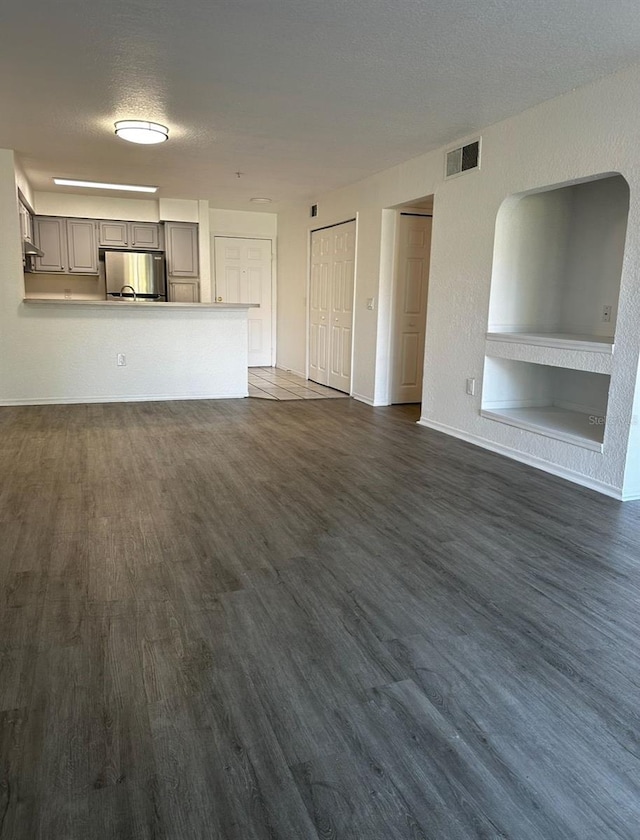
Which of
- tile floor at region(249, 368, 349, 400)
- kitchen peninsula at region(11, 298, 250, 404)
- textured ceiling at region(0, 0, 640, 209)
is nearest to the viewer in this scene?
textured ceiling at region(0, 0, 640, 209)

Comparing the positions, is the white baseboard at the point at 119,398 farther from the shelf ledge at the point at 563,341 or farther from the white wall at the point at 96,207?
the shelf ledge at the point at 563,341

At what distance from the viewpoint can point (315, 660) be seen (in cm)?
186

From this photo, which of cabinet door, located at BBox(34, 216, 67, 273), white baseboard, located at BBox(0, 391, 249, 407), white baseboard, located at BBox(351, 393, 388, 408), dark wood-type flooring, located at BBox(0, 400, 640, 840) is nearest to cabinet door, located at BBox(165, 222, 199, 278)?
cabinet door, located at BBox(34, 216, 67, 273)

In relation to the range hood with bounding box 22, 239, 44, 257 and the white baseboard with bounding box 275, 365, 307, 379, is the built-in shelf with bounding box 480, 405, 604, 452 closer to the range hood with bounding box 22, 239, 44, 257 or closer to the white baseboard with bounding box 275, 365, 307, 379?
the white baseboard with bounding box 275, 365, 307, 379

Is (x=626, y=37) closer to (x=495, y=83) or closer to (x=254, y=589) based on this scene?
(x=495, y=83)

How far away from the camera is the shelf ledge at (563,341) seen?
352cm

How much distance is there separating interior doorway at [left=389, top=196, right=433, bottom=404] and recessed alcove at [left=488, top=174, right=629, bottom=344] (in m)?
1.54

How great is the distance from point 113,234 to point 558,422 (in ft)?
20.6

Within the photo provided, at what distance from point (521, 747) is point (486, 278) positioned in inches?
147

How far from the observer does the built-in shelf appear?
3799 mm

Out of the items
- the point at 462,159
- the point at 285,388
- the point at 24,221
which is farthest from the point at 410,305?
the point at 24,221

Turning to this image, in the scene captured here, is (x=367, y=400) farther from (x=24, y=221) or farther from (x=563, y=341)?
(x=24, y=221)

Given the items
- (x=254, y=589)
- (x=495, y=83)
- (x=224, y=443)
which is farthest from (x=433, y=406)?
(x=254, y=589)

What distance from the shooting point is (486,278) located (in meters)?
4.57
